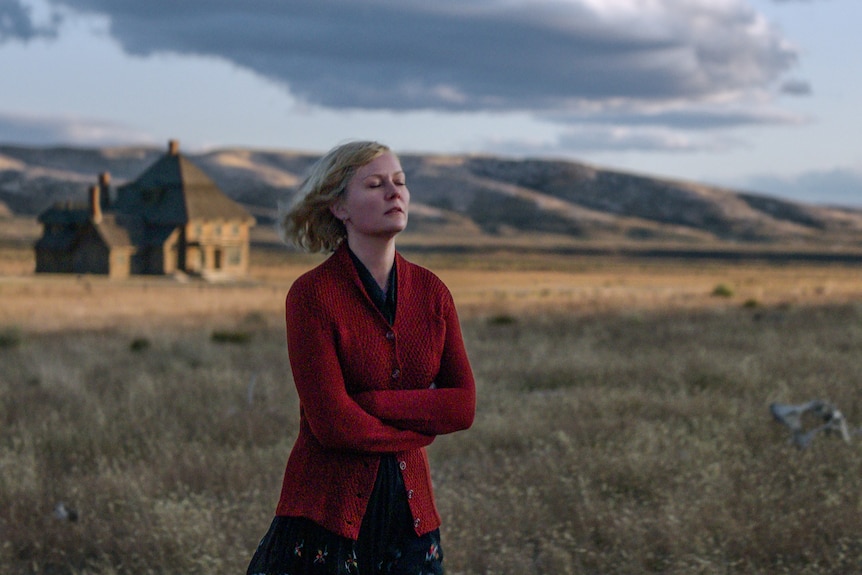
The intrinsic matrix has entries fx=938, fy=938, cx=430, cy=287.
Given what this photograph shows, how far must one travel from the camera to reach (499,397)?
9594mm

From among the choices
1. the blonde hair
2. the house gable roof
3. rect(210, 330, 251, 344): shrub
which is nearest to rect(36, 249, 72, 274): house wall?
the house gable roof

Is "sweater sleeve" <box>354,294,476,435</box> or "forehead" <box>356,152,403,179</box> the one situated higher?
"forehead" <box>356,152,403,179</box>

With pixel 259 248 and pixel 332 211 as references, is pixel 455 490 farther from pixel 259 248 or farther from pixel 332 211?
pixel 259 248

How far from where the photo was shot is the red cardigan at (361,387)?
2588 millimetres

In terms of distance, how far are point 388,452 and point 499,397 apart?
6974 mm

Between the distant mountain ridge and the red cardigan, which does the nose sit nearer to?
the red cardigan

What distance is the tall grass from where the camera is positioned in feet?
17.2

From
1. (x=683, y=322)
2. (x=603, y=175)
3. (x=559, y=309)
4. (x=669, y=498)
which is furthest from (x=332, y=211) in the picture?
(x=603, y=175)

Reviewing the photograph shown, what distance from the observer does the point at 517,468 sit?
6.78 metres

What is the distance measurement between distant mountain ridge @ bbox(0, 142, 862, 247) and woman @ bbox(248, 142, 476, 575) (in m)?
127

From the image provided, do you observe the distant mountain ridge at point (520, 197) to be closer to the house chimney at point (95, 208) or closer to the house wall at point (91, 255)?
the house wall at point (91, 255)

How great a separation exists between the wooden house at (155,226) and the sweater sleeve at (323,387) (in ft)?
86.4

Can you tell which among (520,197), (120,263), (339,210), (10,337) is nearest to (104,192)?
(120,263)

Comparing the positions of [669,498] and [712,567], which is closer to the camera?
[712,567]
